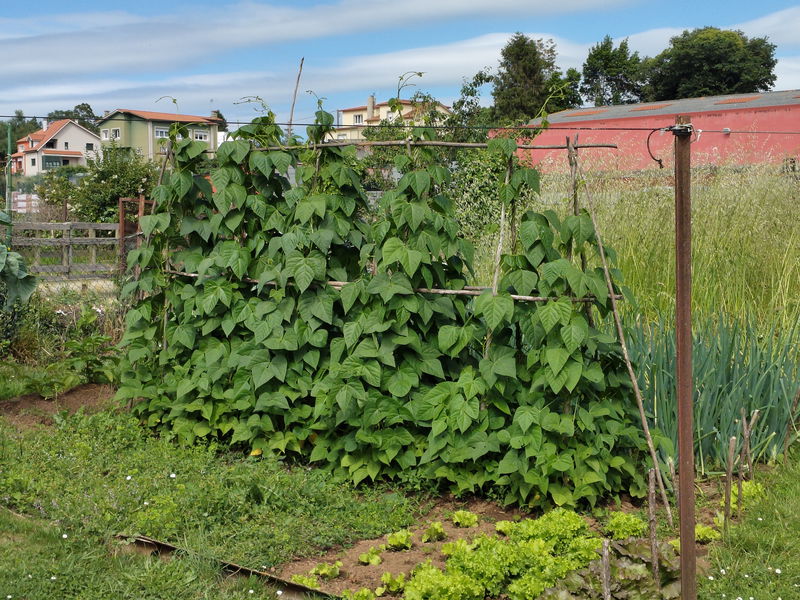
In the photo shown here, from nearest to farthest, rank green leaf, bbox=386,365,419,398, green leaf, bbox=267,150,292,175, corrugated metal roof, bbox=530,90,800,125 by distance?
green leaf, bbox=386,365,419,398 < green leaf, bbox=267,150,292,175 < corrugated metal roof, bbox=530,90,800,125

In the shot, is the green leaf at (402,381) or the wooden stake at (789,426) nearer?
the green leaf at (402,381)

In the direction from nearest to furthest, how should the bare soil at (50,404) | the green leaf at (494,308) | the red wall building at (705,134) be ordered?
the green leaf at (494,308) < the bare soil at (50,404) < the red wall building at (705,134)

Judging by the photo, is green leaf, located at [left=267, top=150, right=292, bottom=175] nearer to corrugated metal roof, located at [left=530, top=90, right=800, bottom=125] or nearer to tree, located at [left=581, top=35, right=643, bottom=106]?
corrugated metal roof, located at [left=530, top=90, right=800, bottom=125]

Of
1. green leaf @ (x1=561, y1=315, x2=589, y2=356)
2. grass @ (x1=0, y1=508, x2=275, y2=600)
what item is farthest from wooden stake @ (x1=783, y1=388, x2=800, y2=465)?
grass @ (x1=0, y1=508, x2=275, y2=600)

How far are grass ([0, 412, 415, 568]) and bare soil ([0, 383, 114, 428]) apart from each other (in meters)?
0.62

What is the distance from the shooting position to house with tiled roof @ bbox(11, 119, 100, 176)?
5172 cm

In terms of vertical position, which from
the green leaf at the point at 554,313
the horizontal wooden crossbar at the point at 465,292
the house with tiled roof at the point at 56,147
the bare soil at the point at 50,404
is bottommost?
the bare soil at the point at 50,404

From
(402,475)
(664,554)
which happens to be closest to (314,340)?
(402,475)

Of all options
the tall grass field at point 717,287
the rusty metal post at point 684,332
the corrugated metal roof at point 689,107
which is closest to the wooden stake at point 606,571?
the rusty metal post at point 684,332

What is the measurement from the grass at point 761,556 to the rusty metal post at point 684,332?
0.60 metres

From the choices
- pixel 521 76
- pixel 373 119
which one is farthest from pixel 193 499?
pixel 521 76

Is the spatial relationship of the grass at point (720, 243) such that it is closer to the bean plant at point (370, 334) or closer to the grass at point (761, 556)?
the bean plant at point (370, 334)

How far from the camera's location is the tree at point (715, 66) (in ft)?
147

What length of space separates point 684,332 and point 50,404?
15.1 feet
